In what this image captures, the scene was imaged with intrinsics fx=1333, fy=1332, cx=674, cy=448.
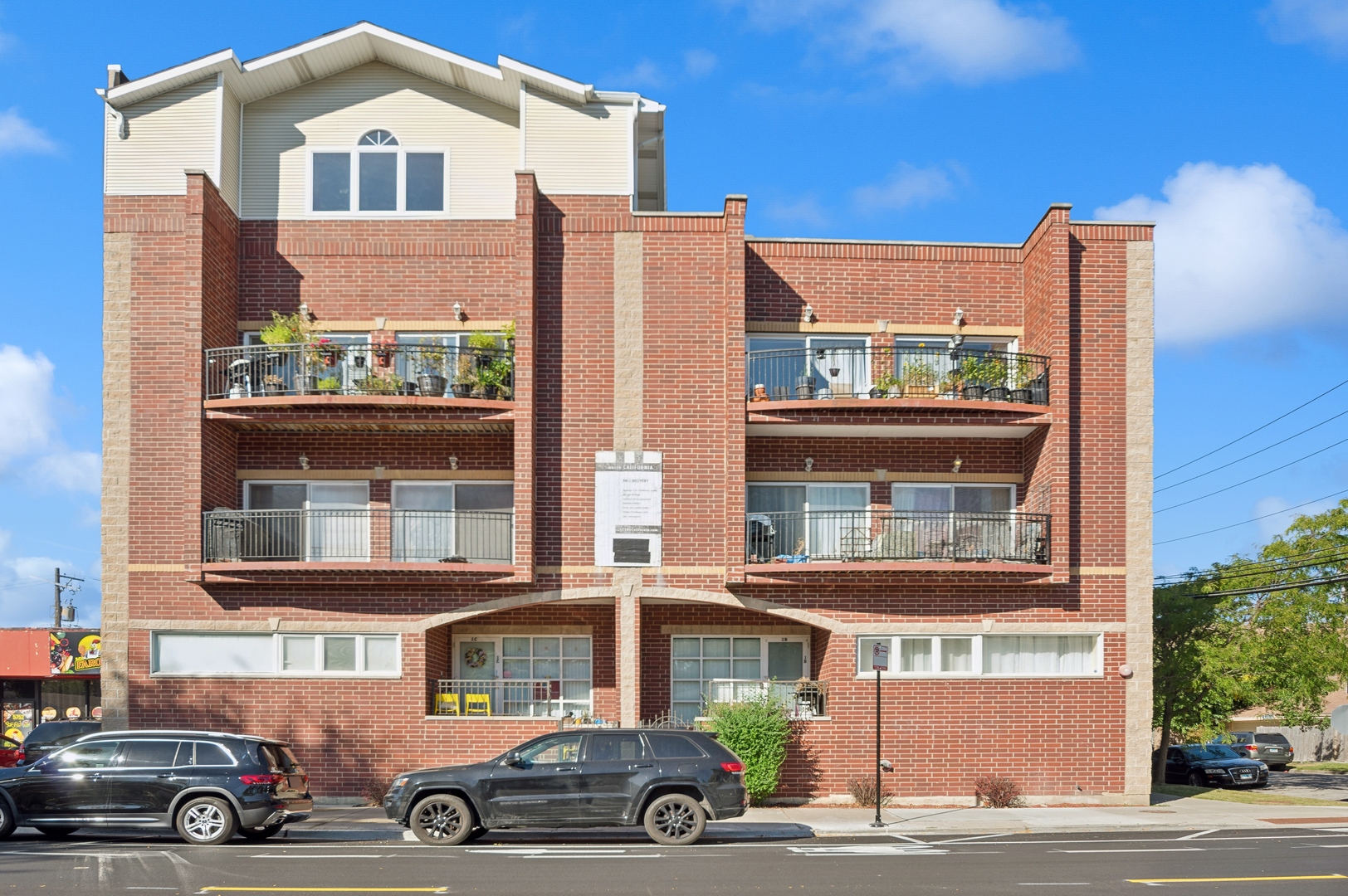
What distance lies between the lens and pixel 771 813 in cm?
2295

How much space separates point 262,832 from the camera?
739 inches

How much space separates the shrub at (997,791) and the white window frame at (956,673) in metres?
1.87

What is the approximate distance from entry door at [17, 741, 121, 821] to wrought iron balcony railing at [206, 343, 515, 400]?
8.08 metres

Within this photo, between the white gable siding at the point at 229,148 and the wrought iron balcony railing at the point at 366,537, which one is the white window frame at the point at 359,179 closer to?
the white gable siding at the point at 229,148

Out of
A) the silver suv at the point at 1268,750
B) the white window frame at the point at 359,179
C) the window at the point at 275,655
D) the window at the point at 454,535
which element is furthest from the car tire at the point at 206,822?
the silver suv at the point at 1268,750

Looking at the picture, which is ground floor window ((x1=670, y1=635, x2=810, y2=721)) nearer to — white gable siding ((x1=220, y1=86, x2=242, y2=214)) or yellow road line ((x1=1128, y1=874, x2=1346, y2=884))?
yellow road line ((x1=1128, y1=874, x2=1346, y2=884))

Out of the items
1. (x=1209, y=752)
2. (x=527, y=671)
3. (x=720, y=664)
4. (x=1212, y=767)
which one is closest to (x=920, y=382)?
(x=720, y=664)

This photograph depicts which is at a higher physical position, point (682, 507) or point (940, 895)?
point (682, 507)

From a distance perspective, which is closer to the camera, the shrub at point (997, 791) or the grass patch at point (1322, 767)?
the shrub at point (997, 791)

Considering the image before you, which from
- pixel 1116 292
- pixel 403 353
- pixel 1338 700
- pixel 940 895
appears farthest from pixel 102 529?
pixel 1338 700

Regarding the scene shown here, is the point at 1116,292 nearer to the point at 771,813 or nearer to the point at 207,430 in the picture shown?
the point at 771,813

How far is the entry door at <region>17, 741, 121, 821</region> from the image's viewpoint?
17719mm

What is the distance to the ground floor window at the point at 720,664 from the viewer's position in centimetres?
2608

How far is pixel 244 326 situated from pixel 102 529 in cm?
465
